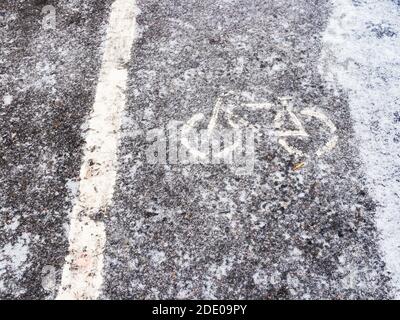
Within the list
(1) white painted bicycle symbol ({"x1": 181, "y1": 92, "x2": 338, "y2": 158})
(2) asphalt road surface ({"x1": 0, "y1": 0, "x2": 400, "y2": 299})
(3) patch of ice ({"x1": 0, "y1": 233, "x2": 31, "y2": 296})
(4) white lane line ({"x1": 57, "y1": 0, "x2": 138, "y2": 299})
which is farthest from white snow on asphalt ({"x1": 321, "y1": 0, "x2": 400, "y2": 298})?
(3) patch of ice ({"x1": 0, "y1": 233, "x2": 31, "y2": 296})

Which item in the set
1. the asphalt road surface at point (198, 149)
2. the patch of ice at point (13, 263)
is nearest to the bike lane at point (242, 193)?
the asphalt road surface at point (198, 149)

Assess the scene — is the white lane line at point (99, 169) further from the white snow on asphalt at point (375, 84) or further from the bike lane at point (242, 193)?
the white snow on asphalt at point (375, 84)

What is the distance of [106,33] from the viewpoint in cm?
276

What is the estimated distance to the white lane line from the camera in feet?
6.06

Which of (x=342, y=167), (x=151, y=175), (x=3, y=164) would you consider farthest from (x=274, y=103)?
(x=3, y=164)

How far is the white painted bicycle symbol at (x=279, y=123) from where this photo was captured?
2.20m

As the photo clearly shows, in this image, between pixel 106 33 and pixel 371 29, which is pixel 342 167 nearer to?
pixel 371 29

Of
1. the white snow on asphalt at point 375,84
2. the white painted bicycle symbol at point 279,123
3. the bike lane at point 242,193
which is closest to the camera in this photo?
the bike lane at point 242,193

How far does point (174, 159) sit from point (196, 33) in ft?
3.37

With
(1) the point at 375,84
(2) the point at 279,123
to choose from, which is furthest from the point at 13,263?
(1) the point at 375,84

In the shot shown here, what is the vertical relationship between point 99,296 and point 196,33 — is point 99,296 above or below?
below

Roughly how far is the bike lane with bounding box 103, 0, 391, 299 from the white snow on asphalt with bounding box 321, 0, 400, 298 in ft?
0.19

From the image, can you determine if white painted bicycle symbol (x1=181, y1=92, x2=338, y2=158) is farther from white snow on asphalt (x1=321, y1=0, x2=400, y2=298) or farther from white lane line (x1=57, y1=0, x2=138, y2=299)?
white lane line (x1=57, y1=0, x2=138, y2=299)

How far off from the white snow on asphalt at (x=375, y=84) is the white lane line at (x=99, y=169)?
131 cm
